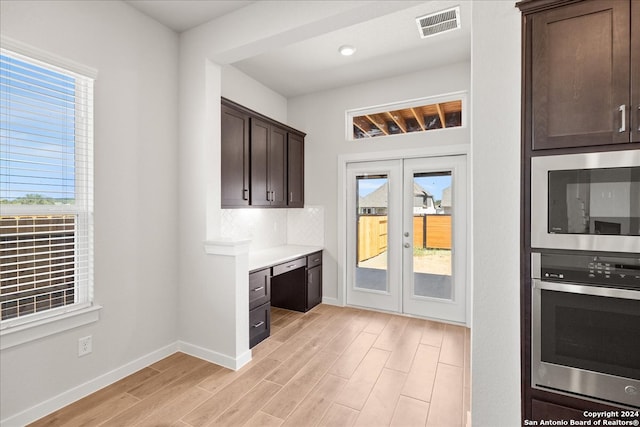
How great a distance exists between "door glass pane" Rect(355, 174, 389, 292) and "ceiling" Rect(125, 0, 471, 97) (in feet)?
4.48

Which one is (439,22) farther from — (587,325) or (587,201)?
(587,325)

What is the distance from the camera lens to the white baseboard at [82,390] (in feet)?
6.29

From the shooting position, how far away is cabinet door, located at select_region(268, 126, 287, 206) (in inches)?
149

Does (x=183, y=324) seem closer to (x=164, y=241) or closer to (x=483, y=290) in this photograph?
(x=164, y=241)

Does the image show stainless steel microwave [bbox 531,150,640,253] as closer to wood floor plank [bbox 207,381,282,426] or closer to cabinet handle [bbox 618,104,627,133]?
cabinet handle [bbox 618,104,627,133]

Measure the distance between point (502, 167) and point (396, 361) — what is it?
6.56 feet

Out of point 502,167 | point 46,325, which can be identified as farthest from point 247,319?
point 502,167

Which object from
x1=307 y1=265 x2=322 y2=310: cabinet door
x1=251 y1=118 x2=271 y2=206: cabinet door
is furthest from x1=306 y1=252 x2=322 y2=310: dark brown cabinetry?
x1=251 y1=118 x2=271 y2=206: cabinet door

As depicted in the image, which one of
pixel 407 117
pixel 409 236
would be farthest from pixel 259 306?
pixel 407 117

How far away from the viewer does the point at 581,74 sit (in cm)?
136

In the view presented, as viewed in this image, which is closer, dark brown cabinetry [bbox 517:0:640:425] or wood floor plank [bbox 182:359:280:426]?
dark brown cabinetry [bbox 517:0:640:425]

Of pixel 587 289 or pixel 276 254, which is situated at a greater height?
pixel 587 289

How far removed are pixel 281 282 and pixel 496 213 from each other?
314 centimetres

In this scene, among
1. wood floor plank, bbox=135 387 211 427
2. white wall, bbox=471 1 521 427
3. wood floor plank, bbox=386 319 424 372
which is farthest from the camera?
wood floor plank, bbox=386 319 424 372
